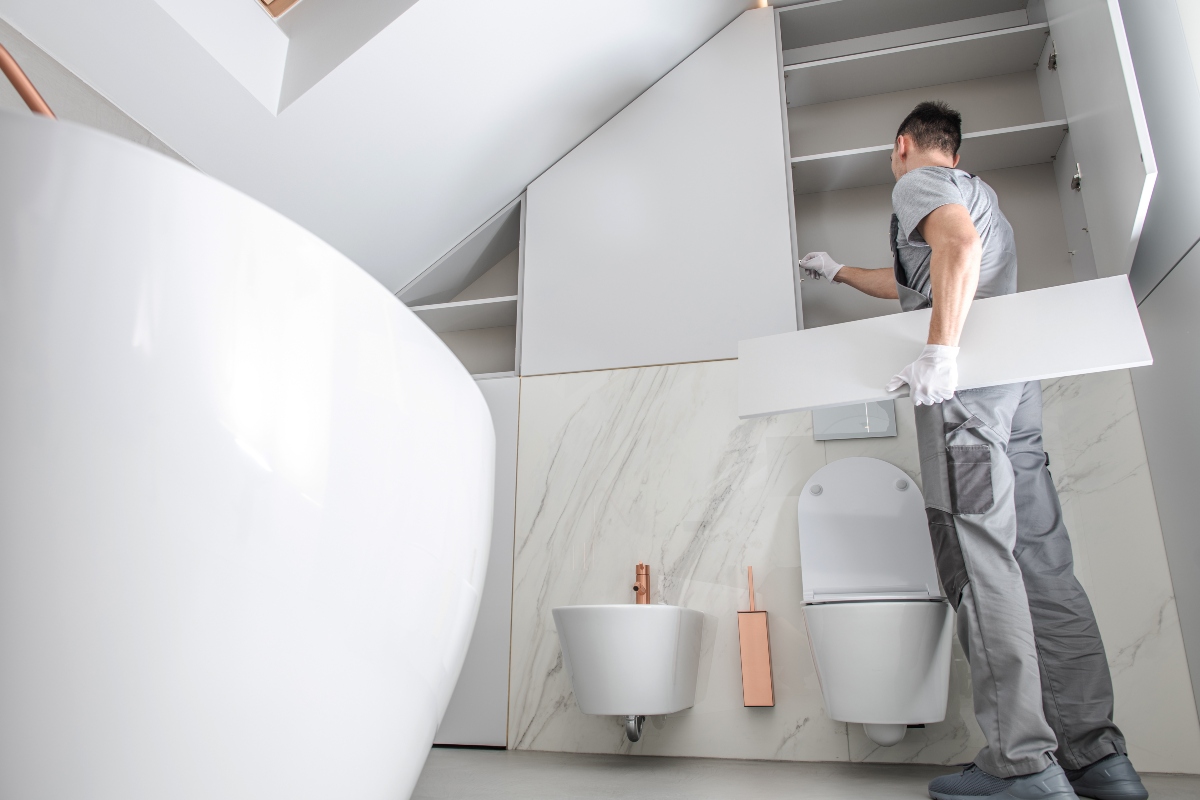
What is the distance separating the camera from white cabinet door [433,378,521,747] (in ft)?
7.73

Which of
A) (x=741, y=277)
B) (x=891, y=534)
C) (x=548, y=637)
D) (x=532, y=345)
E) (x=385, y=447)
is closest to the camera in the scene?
(x=385, y=447)

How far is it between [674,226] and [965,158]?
3.20 feet

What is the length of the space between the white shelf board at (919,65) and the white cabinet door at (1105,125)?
0.21m

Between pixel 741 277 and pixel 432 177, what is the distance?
1.11 m

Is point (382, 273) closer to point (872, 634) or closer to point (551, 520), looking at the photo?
point (551, 520)

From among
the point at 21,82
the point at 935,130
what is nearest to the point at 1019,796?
the point at 935,130

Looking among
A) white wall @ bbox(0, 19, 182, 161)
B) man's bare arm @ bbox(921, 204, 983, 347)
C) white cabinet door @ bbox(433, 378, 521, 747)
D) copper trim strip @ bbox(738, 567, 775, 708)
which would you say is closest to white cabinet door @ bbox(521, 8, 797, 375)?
white cabinet door @ bbox(433, 378, 521, 747)

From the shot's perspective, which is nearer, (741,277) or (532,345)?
(741,277)

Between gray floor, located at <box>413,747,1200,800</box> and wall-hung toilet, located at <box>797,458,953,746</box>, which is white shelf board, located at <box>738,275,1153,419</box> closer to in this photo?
wall-hung toilet, located at <box>797,458,953,746</box>

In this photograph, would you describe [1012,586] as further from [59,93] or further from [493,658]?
[59,93]

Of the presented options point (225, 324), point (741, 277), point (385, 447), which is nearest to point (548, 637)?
point (741, 277)

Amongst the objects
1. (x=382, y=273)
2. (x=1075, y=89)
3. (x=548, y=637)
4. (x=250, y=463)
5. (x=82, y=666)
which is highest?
(x=1075, y=89)

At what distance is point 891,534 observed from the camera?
6.84ft

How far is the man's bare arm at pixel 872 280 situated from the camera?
2307 millimetres
